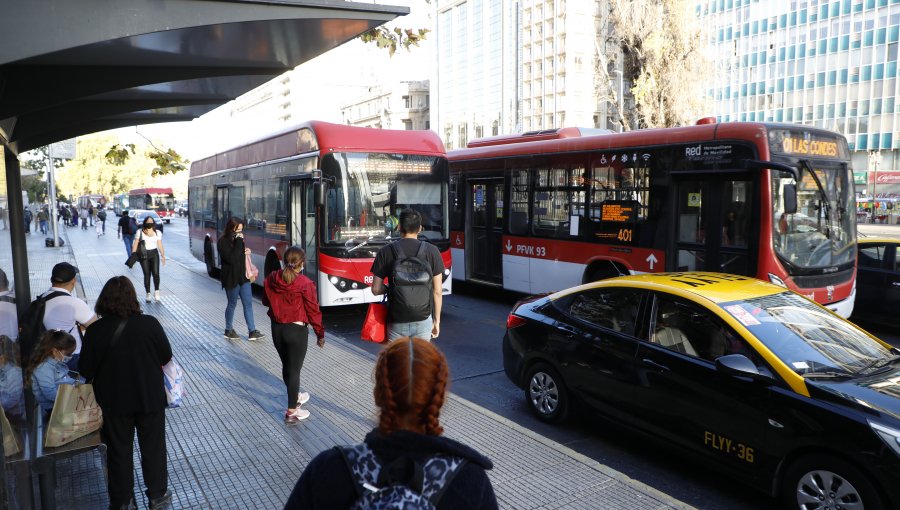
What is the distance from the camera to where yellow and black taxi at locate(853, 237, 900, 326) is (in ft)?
34.0

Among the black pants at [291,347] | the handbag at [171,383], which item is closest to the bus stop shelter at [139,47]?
the handbag at [171,383]

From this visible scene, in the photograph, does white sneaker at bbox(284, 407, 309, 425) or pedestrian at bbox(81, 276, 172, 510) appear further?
white sneaker at bbox(284, 407, 309, 425)

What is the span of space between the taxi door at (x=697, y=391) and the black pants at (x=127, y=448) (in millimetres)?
3559

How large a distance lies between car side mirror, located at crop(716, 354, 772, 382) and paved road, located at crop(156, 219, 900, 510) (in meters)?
0.93

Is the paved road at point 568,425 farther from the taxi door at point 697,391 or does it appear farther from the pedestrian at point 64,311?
the pedestrian at point 64,311

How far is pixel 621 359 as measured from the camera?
5.45m

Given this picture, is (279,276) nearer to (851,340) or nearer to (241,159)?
(851,340)

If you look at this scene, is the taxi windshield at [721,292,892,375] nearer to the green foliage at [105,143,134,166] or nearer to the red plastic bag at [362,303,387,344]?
the red plastic bag at [362,303,387,344]

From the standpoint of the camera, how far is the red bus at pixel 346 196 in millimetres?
10656

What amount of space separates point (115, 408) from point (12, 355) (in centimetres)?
75

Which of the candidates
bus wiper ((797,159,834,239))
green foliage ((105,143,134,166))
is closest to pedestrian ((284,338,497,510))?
green foliage ((105,143,134,166))

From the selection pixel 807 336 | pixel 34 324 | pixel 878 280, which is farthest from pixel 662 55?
pixel 34 324

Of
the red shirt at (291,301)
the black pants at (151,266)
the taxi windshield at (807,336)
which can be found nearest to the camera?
the taxi windshield at (807,336)

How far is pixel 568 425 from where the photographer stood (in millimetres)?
6262
